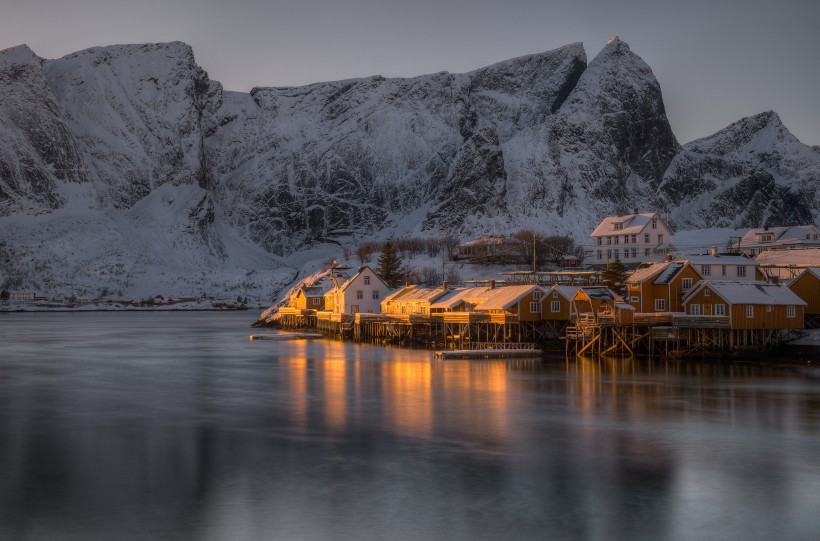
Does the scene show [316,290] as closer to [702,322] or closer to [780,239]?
[780,239]

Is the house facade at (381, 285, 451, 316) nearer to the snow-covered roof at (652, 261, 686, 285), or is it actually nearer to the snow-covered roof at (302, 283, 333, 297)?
the snow-covered roof at (302, 283, 333, 297)

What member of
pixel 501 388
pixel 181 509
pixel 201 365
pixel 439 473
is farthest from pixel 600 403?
pixel 201 365

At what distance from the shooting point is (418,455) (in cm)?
2770

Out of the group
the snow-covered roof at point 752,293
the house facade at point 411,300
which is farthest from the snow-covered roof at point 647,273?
the house facade at point 411,300

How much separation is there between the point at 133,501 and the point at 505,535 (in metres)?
9.46

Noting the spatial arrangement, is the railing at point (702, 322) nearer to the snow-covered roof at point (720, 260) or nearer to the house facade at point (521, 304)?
the snow-covered roof at point (720, 260)

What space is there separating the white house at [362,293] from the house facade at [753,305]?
42.6 metres

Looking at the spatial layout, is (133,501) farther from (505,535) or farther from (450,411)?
(450,411)

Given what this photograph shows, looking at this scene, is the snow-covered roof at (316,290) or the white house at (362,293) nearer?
the white house at (362,293)

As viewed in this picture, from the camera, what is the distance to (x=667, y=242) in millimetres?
107812

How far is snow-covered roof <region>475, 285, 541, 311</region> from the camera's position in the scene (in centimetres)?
6812

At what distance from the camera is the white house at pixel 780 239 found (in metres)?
99.2

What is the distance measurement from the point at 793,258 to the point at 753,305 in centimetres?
2373

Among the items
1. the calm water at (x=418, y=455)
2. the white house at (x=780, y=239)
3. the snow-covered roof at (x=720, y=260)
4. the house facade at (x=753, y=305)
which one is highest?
the white house at (x=780, y=239)
